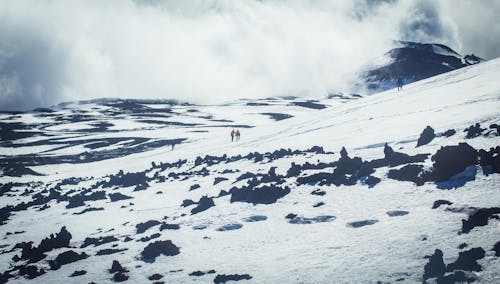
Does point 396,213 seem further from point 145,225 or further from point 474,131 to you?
point 145,225

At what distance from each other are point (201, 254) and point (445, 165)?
10.1m

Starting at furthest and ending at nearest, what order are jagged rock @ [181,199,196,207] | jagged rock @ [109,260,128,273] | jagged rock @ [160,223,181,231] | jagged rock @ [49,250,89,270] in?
jagged rock @ [181,199,196,207], jagged rock @ [160,223,181,231], jagged rock @ [49,250,89,270], jagged rock @ [109,260,128,273]

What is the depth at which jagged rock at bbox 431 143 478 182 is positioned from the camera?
1525 cm

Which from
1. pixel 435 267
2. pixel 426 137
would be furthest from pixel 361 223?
pixel 426 137

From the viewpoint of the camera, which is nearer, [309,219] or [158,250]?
[158,250]

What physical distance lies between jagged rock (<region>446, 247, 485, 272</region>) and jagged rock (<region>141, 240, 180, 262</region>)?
358 inches

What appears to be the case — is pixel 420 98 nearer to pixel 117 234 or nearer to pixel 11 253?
pixel 117 234

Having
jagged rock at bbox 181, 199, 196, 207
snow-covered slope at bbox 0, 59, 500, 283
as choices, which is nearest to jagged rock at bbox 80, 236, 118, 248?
snow-covered slope at bbox 0, 59, 500, 283

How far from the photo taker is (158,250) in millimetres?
14406

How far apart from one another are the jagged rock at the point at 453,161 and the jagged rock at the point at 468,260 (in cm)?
616

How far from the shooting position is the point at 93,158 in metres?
88.6

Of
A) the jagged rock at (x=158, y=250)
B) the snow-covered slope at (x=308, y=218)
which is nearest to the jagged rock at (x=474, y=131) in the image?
the snow-covered slope at (x=308, y=218)

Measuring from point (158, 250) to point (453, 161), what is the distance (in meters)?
12.0

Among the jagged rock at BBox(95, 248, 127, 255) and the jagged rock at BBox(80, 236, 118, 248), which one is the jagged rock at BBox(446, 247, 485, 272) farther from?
the jagged rock at BBox(80, 236, 118, 248)
